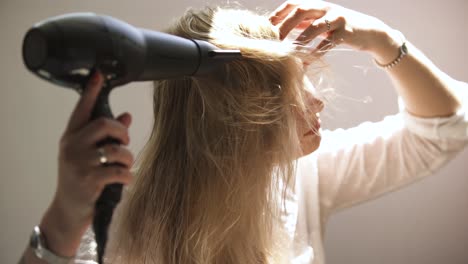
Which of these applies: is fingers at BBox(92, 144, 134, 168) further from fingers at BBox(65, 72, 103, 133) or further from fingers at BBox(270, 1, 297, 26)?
fingers at BBox(270, 1, 297, 26)

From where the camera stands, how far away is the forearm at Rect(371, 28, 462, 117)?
0.71m

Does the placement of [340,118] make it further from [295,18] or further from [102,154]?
[102,154]

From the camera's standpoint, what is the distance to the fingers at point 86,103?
1.04 feet

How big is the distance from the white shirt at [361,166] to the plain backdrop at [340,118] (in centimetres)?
16

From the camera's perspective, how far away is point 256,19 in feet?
2.03

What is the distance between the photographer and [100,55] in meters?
0.31

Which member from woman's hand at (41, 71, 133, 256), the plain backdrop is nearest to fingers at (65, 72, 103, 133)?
woman's hand at (41, 71, 133, 256)

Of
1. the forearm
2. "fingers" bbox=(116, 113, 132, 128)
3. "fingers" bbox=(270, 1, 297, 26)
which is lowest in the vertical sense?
the forearm

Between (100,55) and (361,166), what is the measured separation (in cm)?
59

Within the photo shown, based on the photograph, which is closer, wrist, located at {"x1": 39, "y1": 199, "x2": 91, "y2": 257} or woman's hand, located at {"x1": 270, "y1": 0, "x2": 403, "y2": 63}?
wrist, located at {"x1": 39, "y1": 199, "x2": 91, "y2": 257}

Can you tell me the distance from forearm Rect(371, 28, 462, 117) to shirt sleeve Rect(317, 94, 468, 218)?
0.7 inches

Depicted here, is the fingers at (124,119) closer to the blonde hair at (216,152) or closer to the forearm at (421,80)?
the blonde hair at (216,152)

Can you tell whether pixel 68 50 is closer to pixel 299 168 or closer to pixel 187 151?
pixel 187 151

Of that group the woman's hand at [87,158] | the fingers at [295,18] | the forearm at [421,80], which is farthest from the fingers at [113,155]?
the forearm at [421,80]
